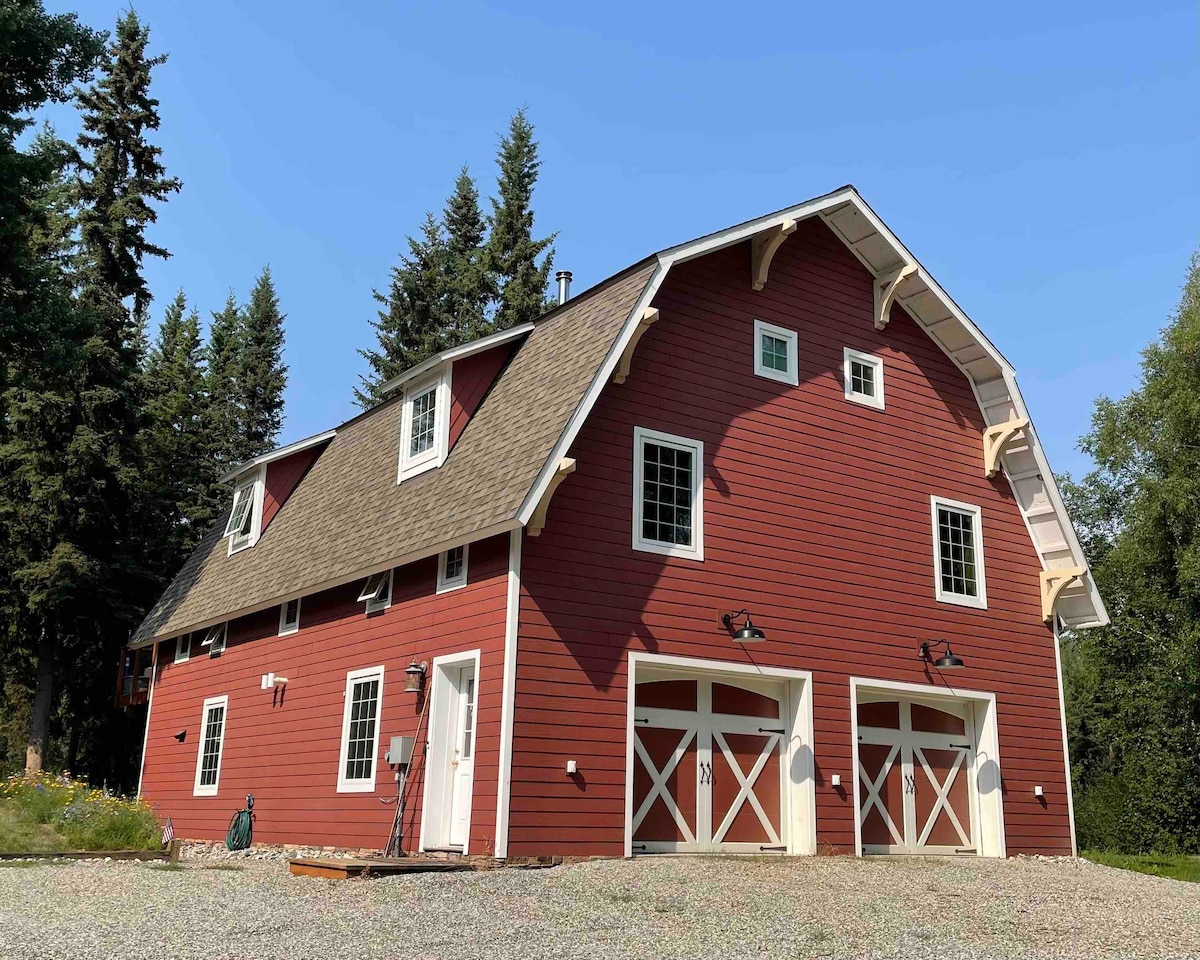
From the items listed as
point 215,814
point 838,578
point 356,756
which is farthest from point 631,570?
point 215,814

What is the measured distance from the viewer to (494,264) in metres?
38.5

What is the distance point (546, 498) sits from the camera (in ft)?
40.5

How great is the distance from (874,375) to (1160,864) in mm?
11492

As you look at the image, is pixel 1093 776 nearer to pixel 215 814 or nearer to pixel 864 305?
pixel 864 305

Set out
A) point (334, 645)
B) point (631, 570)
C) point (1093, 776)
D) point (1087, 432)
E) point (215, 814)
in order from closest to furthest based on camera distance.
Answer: point (631, 570)
point (334, 645)
point (215, 814)
point (1087, 432)
point (1093, 776)

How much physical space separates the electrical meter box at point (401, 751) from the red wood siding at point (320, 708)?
164mm

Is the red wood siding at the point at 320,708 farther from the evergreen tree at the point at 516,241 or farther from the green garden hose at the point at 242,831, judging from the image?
the evergreen tree at the point at 516,241

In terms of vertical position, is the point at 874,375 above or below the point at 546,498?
above

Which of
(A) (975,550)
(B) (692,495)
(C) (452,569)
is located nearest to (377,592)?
(C) (452,569)

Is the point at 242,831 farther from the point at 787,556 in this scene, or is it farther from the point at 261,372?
the point at 261,372

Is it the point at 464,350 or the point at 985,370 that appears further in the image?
the point at 985,370

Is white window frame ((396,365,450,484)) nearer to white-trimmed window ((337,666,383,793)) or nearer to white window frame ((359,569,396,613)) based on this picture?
white window frame ((359,569,396,613))

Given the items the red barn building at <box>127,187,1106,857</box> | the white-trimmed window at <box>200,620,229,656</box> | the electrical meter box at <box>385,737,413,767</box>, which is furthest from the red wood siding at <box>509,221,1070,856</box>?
the white-trimmed window at <box>200,620,229,656</box>

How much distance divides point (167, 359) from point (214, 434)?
155 inches
